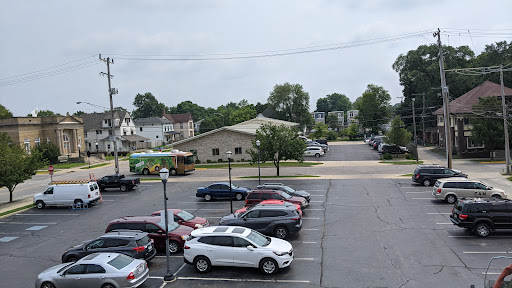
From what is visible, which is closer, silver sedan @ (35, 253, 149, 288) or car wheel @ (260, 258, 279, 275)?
silver sedan @ (35, 253, 149, 288)

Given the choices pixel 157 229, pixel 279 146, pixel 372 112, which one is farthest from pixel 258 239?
pixel 372 112

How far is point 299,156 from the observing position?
1585 inches

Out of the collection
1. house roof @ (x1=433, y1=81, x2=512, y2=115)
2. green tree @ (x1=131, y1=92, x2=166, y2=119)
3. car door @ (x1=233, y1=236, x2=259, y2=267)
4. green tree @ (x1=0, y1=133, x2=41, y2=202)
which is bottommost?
car door @ (x1=233, y1=236, x2=259, y2=267)

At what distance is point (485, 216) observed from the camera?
1814 cm

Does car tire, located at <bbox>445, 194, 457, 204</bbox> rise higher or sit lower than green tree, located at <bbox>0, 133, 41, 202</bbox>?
lower

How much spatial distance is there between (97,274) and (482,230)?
1600 cm

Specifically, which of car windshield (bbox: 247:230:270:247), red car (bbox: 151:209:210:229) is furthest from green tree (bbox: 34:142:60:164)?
car windshield (bbox: 247:230:270:247)

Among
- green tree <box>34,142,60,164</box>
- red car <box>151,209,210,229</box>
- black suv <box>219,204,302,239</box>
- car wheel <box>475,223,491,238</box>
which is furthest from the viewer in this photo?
green tree <box>34,142,60,164</box>

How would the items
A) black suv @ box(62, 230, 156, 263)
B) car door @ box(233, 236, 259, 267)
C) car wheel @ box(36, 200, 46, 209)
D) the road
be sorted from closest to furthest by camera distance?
1. the road
2. car door @ box(233, 236, 259, 267)
3. black suv @ box(62, 230, 156, 263)
4. car wheel @ box(36, 200, 46, 209)

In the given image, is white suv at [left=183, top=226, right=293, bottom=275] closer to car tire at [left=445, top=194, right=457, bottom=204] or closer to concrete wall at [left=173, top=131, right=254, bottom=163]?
car tire at [left=445, top=194, right=457, bottom=204]

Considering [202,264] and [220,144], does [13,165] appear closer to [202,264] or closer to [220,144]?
[202,264]

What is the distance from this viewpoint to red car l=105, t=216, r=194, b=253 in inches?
690

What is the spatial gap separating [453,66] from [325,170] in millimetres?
49886

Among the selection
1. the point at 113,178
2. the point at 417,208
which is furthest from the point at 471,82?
the point at 113,178
